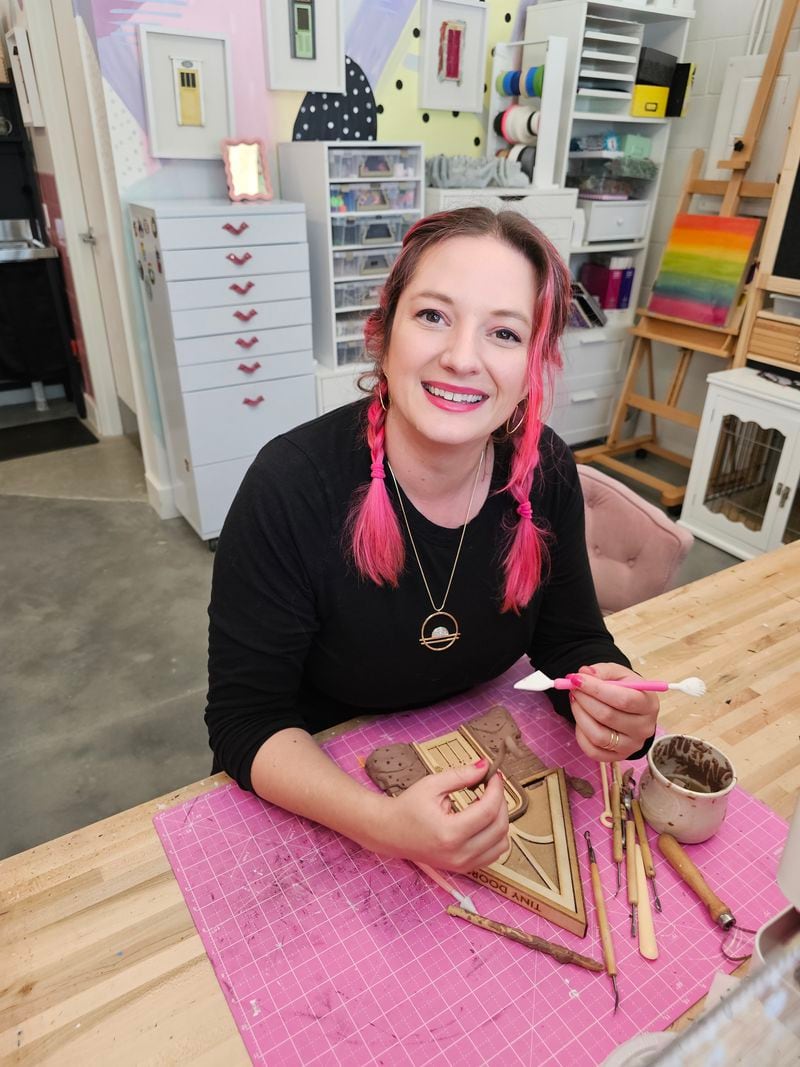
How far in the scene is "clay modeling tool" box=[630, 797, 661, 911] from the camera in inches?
30.6

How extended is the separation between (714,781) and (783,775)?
0.46 ft

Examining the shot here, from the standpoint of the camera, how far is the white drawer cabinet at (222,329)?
2.52 m

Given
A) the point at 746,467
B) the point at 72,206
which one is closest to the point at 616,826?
the point at 746,467

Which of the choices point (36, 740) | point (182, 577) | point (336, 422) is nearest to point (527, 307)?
point (336, 422)

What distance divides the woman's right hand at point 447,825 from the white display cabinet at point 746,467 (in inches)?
97.6

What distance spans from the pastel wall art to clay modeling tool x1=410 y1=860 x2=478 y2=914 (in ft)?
9.89

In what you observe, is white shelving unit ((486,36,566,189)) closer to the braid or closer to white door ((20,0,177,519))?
white door ((20,0,177,519))

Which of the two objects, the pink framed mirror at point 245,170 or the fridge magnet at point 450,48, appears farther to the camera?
the fridge magnet at point 450,48

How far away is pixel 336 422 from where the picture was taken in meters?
1.03

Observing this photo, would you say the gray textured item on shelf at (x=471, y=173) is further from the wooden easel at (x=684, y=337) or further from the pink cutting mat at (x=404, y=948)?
the pink cutting mat at (x=404, y=948)

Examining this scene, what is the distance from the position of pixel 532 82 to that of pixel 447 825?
3.34 meters

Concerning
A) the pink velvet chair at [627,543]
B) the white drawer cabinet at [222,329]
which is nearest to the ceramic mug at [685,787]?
the pink velvet chair at [627,543]

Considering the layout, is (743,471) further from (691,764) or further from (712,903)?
(712,903)

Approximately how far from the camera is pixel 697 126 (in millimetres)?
3467
